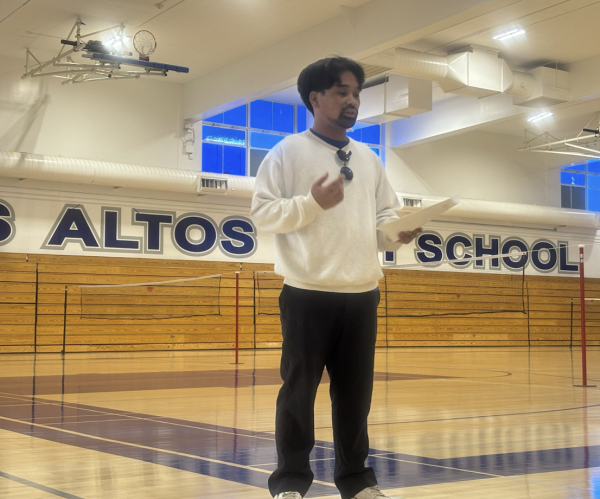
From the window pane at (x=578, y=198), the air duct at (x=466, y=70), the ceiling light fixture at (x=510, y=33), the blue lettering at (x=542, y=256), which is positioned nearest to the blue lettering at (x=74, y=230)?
the air duct at (x=466, y=70)

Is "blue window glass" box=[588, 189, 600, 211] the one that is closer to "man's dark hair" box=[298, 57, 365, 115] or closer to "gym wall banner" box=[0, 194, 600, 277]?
"gym wall banner" box=[0, 194, 600, 277]

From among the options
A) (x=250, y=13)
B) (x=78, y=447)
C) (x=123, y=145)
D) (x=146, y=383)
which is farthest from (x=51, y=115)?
(x=78, y=447)

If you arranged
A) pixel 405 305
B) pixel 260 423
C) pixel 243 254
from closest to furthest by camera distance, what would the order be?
pixel 260 423
pixel 243 254
pixel 405 305

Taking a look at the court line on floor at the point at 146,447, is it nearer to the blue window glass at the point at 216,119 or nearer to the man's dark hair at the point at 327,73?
the man's dark hair at the point at 327,73

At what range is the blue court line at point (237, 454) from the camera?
11.4 ft

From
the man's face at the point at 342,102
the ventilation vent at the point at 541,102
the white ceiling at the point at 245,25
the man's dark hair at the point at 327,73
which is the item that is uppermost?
the white ceiling at the point at 245,25

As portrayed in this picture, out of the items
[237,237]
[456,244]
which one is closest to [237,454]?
[237,237]

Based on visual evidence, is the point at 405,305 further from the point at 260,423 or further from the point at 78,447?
the point at 78,447

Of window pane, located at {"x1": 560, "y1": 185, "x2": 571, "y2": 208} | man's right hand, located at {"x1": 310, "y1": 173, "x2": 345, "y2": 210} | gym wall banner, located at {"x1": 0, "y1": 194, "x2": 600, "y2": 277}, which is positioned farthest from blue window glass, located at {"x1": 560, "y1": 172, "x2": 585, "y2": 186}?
man's right hand, located at {"x1": 310, "y1": 173, "x2": 345, "y2": 210}

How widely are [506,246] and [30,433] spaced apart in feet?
65.4

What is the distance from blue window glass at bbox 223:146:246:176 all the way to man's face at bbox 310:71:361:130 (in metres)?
16.2

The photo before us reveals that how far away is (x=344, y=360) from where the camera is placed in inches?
108

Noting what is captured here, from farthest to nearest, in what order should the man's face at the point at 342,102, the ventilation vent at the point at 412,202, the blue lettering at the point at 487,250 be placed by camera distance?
1. the blue lettering at the point at 487,250
2. the ventilation vent at the point at 412,202
3. the man's face at the point at 342,102

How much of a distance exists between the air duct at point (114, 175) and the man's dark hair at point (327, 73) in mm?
13536
